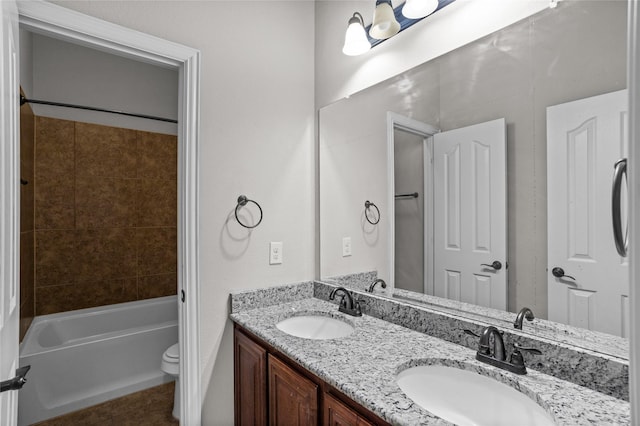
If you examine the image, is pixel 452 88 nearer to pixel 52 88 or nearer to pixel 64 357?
pixel 64 357

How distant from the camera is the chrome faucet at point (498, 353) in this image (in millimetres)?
988

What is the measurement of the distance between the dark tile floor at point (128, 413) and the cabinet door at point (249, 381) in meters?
0.85

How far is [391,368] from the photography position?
3.39ft

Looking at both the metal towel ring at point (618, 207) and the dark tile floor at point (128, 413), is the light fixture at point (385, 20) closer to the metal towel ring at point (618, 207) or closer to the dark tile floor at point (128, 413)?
the metal towel ring at point (618, 207)

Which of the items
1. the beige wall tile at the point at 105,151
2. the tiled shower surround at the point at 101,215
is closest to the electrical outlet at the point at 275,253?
the tiled shower surround at the point at 101,215

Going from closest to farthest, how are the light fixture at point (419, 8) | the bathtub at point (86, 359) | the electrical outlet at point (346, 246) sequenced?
the light fixture at point (419, 8) < the electrical outlet at point (346, 246) < the bathtub at point (86, 359)

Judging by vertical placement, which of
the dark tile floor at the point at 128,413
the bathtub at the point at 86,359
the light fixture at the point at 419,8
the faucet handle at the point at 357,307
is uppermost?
the light fixture at the point at 419,8

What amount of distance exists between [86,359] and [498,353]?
2.52m

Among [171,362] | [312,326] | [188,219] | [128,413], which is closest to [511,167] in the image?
[312,326]

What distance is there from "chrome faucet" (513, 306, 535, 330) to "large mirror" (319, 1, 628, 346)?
2 centimetres

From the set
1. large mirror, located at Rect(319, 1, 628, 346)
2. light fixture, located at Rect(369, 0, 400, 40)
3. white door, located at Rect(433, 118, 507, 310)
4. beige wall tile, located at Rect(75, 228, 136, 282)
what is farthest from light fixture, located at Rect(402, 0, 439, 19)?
beige wall tile, located at Rect(75, 228, 136, 282)

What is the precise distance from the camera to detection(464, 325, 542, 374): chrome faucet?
988mm

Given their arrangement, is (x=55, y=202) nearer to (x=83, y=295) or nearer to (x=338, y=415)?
(x=83, y=295)

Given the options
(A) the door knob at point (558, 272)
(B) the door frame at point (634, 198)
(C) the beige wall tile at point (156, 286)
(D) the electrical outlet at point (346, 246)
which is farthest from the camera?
(C) the beige wall tile at point (156, 286)
